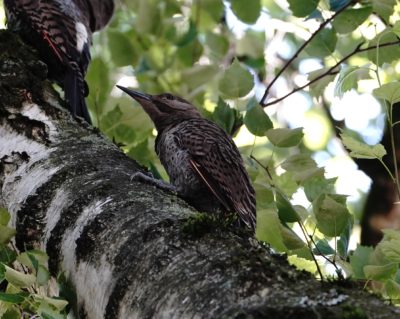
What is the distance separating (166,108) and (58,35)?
0.78 meters

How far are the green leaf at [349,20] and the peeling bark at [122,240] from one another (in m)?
1.20

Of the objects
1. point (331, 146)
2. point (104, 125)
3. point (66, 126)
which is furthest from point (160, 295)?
point (331, 146)

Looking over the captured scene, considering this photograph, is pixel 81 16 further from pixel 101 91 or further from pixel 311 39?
pixel 311 39

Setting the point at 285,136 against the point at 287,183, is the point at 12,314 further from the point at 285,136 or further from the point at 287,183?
the point at 287,183

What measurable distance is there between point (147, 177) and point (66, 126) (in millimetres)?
435

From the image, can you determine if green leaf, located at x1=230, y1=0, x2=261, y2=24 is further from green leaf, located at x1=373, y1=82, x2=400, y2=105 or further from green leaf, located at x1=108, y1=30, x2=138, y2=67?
green leaf, located at x1=373, y1=82, x2=400, y2=105

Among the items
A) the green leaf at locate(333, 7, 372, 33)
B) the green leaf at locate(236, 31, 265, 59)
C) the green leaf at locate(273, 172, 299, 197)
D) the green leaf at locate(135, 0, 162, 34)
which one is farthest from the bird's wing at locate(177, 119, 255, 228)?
the green leaf at locate(236, 31, 265, 59)

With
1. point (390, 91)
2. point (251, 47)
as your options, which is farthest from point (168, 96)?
point (390, 91)

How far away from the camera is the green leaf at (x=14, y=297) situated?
6.12 ft

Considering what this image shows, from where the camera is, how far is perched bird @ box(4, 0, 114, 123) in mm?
4027

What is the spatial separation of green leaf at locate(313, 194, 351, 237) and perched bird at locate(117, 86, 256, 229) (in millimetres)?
352

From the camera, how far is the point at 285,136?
2830 millimetres

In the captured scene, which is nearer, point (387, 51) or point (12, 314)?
point (12, 314)

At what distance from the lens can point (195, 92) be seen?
4125 mm
